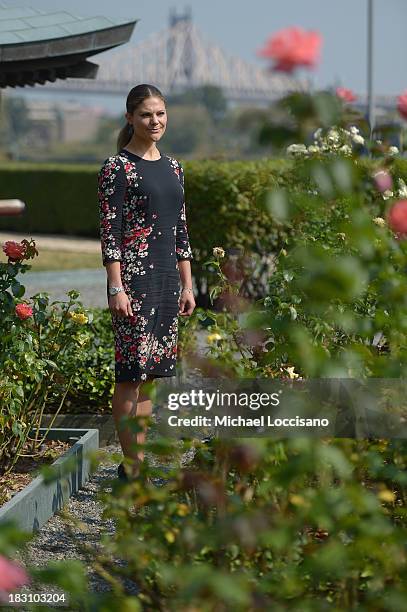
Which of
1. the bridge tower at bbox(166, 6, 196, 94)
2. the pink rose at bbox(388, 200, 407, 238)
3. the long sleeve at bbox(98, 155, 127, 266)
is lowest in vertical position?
the pink rose at bbox(388, 200, 407, 238)

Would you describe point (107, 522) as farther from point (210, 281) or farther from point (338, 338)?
point (210, 281)

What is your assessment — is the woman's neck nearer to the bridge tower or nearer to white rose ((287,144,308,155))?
white rose ((287,144,308,155))

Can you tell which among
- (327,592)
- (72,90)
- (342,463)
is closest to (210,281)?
(327,592)

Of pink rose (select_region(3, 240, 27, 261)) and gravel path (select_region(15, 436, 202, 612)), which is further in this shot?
pink rose (select_region(3, 240, 27, 261))

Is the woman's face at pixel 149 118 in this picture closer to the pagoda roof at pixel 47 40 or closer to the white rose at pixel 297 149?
the pagoda roof at pixel 47 40

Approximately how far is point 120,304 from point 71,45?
2.09 meters

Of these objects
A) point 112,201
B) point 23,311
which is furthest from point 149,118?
point 23,311

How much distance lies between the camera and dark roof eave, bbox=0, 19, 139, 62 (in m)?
5.43

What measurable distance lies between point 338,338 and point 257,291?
572cm

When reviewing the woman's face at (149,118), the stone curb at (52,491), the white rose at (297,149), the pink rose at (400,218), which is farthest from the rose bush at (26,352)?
the pink rose at (400,218)

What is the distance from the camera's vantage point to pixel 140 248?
13.5ft

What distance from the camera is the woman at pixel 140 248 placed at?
4043 millimetres

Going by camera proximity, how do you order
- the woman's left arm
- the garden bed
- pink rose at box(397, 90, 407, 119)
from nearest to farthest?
pink rose at box(397, 90, 407, 119), the garden bed, the woman's left arm

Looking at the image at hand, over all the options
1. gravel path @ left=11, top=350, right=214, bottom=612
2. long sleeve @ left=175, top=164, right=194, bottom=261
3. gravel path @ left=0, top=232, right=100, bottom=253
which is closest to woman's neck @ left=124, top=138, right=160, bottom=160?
long sleeve @ left=175, top=164, right=194, bottom=261
